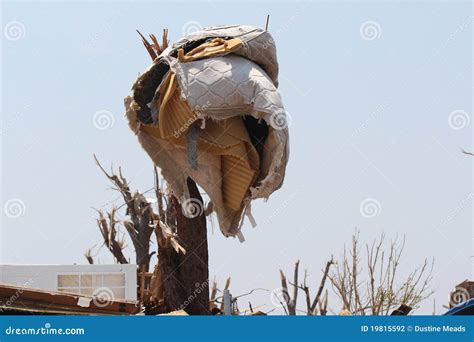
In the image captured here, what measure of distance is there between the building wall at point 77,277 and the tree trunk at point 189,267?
315 cm

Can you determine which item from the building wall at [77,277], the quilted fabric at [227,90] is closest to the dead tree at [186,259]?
the quilted fabric at [227,90]

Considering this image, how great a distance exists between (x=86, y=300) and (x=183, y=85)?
2657 millimetres

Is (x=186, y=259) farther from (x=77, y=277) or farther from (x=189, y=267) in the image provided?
(x=77, y=277)

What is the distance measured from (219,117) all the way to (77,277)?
539 centimetres

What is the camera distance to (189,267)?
1301 centimetres

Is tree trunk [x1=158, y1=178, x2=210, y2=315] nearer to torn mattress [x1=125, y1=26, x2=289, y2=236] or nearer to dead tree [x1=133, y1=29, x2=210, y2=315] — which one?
dead tree [x1=133, y1=29, x2=210, y2=315]

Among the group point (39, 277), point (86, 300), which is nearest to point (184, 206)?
point (86, 300)

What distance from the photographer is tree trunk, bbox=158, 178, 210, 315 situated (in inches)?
507

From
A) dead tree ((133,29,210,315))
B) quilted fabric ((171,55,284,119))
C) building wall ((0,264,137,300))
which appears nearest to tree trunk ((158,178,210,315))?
Result: dead tree ((133,29,210,315))

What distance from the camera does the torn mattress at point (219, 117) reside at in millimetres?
11773

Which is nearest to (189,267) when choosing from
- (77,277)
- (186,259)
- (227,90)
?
(186,259)

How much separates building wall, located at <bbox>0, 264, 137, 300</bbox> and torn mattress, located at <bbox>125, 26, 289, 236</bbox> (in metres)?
3.47

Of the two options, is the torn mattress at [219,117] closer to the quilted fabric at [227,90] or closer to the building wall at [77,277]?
the quilted fabric at [227,90]

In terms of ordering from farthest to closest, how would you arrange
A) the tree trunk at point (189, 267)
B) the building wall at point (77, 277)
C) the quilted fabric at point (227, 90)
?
the building wall at point (77, 277)
the tree trunk at point (189, 267)
the quilted fabric at point (227, 90)
